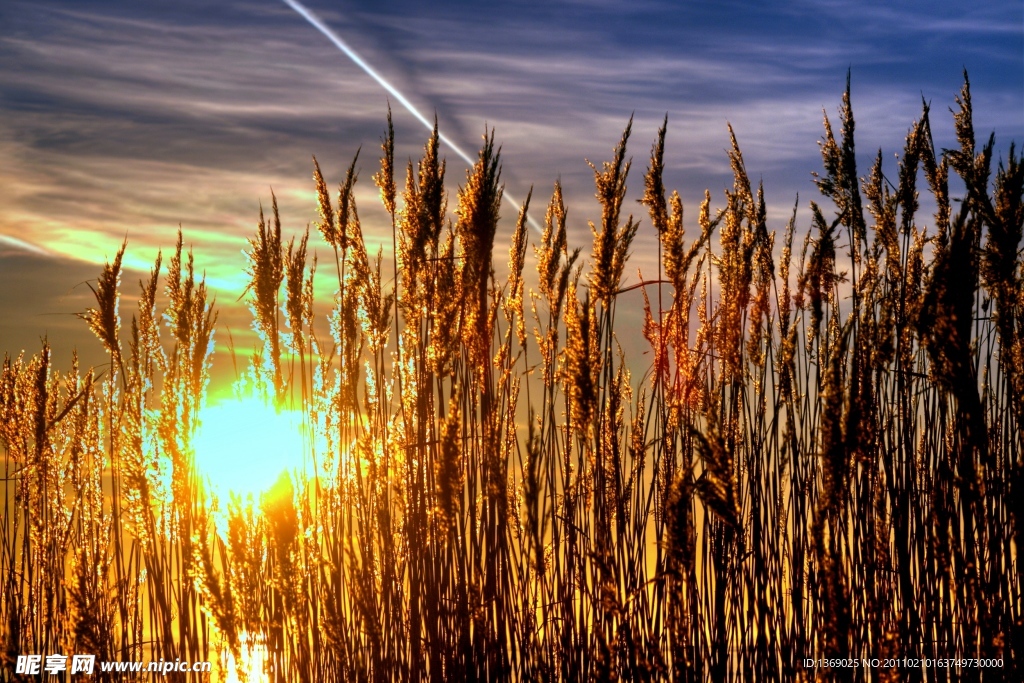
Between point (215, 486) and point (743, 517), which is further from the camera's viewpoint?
point (743, 517)

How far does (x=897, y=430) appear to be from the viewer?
2.79m

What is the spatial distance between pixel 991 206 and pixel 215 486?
96.8 inches

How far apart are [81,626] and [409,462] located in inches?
43.8

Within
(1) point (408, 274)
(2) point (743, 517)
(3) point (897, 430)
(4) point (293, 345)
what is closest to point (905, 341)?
(3) point (897, 430)

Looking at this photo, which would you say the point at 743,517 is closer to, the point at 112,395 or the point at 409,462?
the point at 409,462

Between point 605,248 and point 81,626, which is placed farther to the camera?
point 81,626

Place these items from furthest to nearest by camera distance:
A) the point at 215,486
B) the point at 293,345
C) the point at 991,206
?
the point at 293,345, the point at 991,206, the point at 215,486

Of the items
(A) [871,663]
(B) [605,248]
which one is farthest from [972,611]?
(B) [605,248]

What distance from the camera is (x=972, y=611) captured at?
2.63 m

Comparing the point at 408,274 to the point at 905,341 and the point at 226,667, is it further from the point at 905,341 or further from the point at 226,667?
the point at 905,341

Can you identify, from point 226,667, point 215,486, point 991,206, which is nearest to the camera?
point 215,486

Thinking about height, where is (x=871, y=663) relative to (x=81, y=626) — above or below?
below

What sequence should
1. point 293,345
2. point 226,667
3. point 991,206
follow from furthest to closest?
point 293,345, point 991,206, point 226,667

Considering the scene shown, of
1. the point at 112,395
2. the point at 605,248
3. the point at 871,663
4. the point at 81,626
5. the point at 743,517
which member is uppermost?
the point at 605,248
